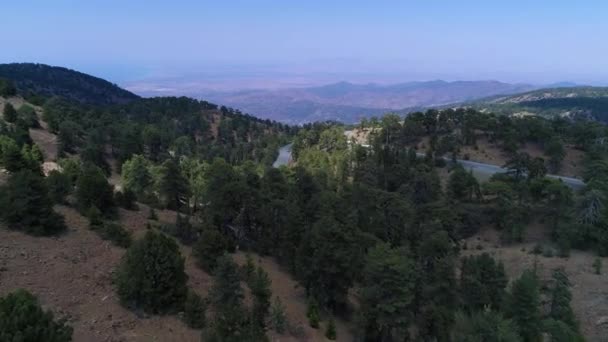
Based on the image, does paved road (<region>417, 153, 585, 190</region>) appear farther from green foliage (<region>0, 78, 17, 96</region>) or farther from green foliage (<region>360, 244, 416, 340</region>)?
green foliage (<region>0, 78, 17, 96</region>)

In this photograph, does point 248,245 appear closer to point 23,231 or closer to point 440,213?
point 23,231

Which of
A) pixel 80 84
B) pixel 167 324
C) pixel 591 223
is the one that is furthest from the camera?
pixel 80 84

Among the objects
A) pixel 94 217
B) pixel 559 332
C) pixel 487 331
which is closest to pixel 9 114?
pixel 94 217

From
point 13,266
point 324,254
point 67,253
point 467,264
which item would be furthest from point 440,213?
point 13,266

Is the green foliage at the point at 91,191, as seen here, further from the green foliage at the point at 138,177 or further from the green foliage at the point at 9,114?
the green foliage at the point at 9,114

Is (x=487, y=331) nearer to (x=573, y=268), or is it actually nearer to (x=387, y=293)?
(x=387, y=293)

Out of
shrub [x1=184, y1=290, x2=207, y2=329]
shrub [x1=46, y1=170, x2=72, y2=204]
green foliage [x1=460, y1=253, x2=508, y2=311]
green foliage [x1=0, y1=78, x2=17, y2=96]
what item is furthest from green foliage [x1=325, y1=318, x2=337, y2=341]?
green foliage [x1=0, y1=78, x2=17, y2=96]
